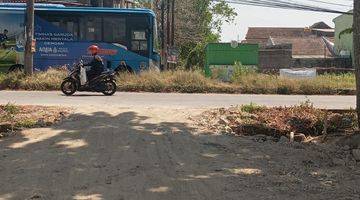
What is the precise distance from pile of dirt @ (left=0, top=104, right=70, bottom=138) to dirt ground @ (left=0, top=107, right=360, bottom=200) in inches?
11.2

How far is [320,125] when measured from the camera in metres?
9.62

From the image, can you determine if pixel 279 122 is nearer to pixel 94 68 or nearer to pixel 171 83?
pixel 94 68

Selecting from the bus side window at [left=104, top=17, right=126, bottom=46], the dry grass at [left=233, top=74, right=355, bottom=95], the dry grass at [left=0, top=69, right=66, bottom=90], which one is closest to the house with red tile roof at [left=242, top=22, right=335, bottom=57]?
the bus side window at [left=104, top=17, right=126, bottom=46]

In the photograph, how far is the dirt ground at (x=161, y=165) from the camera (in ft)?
18.6

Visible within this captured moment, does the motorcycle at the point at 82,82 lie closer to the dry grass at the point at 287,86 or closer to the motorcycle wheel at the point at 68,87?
the motorcycle wheel at the point at 68,87

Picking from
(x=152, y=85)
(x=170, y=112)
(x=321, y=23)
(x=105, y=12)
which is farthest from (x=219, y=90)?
(x=321, y=23)

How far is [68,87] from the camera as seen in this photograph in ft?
53.4

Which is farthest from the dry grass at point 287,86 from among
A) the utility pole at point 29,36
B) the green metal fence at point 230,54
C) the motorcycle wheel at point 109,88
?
the utility pole at point 29,36

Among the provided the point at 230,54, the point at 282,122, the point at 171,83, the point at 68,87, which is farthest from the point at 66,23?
the point at 282,122

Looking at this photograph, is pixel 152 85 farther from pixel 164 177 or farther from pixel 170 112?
pixel 164 177

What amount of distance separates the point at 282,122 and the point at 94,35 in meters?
15.1

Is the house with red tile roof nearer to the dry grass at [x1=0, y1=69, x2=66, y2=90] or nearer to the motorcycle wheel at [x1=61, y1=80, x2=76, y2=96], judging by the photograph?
the dry grass at [x1=0, y1=69, x2=66, y2=90]

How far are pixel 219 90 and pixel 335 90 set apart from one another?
174 inches

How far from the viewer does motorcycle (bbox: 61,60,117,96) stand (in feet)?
52.6
